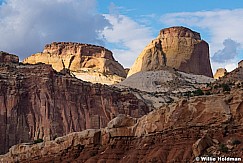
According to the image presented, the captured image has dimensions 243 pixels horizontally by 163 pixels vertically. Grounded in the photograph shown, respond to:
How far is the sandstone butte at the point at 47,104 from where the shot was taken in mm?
123688

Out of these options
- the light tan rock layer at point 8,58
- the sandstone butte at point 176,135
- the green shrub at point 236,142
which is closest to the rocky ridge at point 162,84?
the light tan rock layer at point 8,58

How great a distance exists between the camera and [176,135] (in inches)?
1706

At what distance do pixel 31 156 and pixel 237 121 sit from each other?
25.4m

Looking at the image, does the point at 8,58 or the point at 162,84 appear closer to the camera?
the point at 8,58

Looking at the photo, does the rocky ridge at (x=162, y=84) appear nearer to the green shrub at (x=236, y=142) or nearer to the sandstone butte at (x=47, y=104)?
the sandstone butte at (x=47, y=104)

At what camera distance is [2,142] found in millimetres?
118938

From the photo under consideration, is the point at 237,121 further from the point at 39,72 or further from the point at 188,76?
the point at 188,76

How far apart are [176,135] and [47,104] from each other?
287 ft

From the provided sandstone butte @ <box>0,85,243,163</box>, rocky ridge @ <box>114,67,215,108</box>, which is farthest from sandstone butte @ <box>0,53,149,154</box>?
sandstone butte @ <box>0,85,243,163</box>

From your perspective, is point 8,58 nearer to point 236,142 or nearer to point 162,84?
point 162,84

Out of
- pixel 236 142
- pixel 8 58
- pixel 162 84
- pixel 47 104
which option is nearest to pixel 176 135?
pixel 236 142

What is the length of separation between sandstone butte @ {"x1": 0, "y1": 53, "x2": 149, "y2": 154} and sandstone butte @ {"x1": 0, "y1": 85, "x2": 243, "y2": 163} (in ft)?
221

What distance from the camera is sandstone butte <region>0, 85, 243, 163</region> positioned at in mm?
40031

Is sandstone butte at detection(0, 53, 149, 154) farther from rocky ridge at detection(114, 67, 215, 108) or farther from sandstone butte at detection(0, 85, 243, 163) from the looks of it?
sandstone butte at detection(0, 85, 243, 163)
